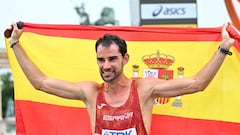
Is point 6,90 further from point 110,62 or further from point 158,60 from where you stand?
point 110,62

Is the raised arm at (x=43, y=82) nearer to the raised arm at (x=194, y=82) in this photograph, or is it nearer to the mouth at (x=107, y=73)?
the mouth at (x=107, y=73)

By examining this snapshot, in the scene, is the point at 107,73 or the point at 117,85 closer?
the point at 107,73

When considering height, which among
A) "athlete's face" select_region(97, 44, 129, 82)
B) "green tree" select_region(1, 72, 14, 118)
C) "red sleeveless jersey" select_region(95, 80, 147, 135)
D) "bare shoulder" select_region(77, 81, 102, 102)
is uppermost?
"athlete's face" select_region(97, 44, 129, 82)

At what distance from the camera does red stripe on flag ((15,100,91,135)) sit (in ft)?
17.6

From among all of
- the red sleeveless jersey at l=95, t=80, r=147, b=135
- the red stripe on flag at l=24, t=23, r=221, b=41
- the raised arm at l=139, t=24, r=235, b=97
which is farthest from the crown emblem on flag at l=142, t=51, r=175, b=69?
the red sleeveless jersey at l=95, t=80, r=147, b=135

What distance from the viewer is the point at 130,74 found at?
529cm

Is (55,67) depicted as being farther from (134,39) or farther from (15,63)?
(134,39)

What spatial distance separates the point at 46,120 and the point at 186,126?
3.82ft

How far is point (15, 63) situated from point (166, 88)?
1470 millimetres

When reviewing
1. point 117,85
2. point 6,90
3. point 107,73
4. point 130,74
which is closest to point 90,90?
point 117,85

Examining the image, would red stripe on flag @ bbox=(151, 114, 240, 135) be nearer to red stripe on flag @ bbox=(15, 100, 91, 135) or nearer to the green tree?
red stripe on flag @ bbox=(15, 100, 91, 135)

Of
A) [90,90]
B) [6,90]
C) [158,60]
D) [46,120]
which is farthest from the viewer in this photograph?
[6,90]

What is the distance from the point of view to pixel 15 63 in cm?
537

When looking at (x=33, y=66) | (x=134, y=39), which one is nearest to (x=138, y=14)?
(x=134, y=39)
